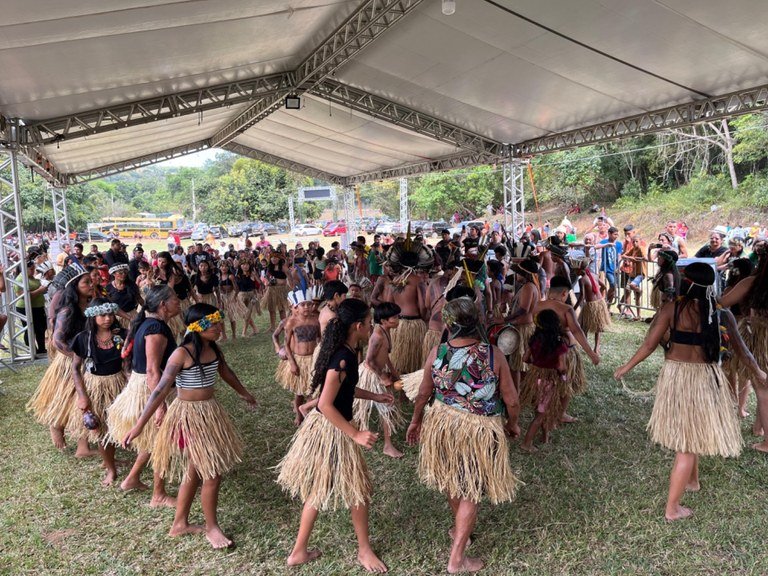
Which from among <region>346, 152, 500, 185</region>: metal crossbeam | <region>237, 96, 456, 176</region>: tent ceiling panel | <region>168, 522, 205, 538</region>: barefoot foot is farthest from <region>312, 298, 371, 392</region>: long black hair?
<region>346, 152, 500, 185</region>: metal crossbeam

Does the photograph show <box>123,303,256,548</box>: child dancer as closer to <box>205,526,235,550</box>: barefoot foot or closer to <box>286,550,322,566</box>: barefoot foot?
<box>205,526,235,550</box>: barefoot foot

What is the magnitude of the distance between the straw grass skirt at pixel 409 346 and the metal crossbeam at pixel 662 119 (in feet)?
18.6

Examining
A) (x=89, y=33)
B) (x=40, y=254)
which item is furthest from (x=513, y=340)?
(x=40, y=254)

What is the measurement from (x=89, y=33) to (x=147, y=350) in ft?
11.8

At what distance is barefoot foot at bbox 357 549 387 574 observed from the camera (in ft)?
9.38

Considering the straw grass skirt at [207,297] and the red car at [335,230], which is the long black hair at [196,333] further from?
the red car at [335,230]

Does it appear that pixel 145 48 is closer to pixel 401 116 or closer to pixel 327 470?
pixel 327 470

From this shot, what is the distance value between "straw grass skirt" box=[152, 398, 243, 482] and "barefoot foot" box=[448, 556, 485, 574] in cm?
135

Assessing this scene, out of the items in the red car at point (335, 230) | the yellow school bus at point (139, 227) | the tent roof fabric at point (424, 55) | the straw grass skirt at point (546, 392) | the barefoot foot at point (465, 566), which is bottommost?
the barefoot foot at point (465, 566)

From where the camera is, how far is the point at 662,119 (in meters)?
8.61

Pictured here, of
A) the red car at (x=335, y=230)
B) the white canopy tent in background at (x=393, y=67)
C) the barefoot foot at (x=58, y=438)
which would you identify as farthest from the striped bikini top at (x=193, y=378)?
the red car at (x=335, y=230)

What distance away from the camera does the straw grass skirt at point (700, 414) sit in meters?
3.12

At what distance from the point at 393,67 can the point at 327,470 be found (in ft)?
24.0

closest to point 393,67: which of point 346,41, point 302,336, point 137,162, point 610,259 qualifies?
point 346,41
